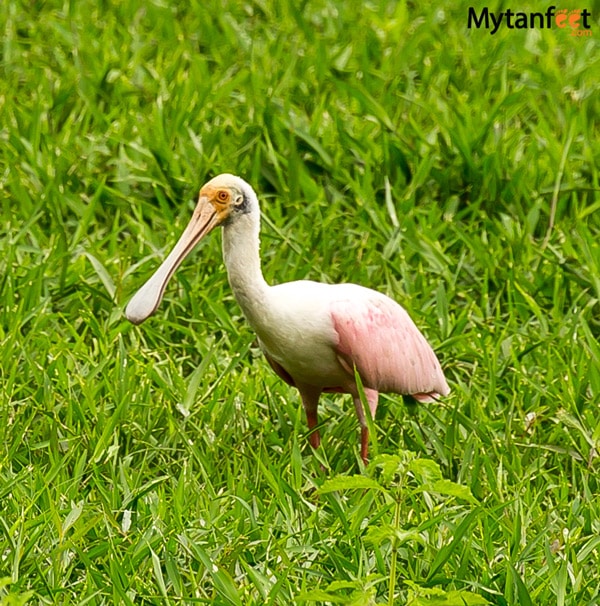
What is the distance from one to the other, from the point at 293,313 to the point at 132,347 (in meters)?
1.06

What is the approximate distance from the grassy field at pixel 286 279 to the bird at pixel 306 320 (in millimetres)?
209

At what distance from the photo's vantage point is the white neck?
13.8 feet

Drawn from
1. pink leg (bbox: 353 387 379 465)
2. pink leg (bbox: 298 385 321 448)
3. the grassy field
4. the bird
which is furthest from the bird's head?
pink leg (bbox: 353 387 379 465)

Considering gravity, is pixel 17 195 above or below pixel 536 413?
above

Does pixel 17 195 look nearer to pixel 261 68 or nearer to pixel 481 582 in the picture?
A: pixel 261 68

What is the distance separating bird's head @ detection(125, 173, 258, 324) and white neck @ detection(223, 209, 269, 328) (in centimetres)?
3

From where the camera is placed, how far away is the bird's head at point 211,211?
424 centimetres

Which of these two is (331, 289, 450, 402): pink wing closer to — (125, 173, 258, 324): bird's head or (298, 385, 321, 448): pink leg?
(298, 385, 321, 448): pink leg

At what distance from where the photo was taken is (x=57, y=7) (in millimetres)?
7676

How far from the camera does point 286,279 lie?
217 inches

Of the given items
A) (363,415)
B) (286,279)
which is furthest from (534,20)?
(363,415)

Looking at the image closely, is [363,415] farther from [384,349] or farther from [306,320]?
[306,320]

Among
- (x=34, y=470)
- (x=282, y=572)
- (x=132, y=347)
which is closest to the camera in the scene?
(x=282, y=572)

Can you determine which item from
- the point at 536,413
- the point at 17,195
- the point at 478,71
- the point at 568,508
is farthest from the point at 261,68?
the point at 568,508
